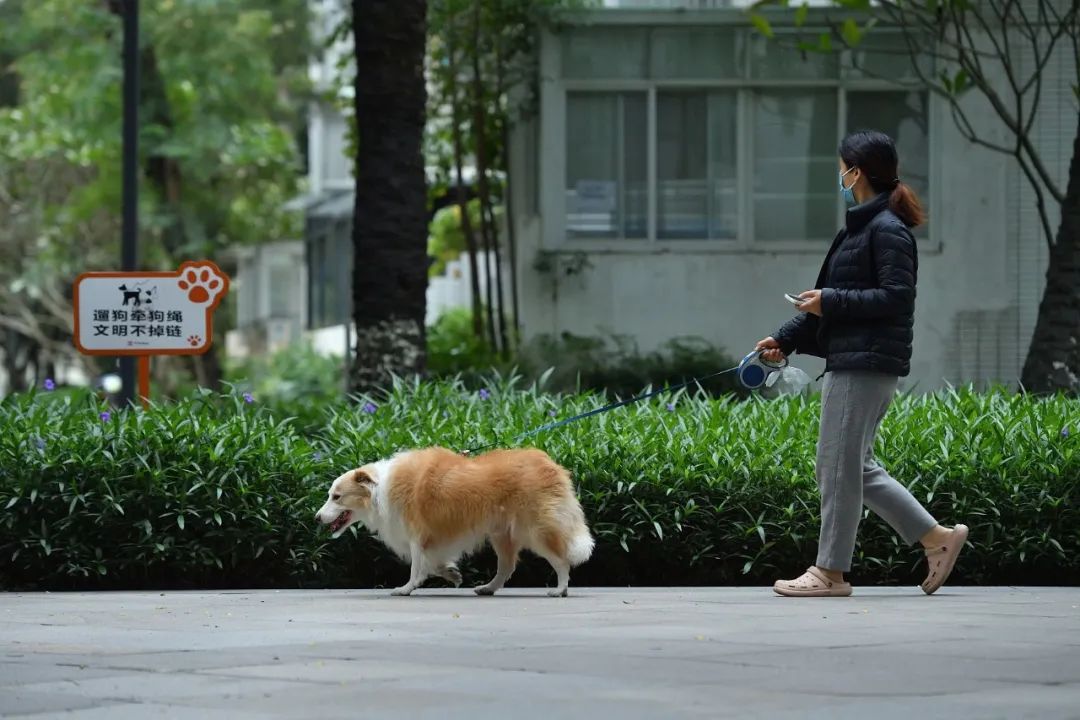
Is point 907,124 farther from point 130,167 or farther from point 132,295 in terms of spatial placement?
point 132,295

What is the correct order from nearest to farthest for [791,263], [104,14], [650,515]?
1. [650,515]
2. [791,263]
3. [104,14]

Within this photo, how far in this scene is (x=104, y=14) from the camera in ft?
111

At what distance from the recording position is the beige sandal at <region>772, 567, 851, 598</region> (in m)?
9.31

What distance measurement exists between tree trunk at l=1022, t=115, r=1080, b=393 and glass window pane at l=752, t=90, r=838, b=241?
16.9 ft

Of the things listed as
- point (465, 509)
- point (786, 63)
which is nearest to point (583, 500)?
point (465, 509)

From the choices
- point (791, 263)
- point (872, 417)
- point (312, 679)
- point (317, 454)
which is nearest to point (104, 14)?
point (791, 263)

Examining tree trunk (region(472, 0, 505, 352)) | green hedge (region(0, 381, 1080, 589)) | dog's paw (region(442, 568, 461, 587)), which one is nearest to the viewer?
dog's paw (region(442, 568, 461, 587))

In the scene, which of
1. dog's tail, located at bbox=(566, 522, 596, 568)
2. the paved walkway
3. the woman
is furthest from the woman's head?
dog's tail, located at bbox=(566, 522, 596, 568)

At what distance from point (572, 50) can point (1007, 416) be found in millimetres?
11337

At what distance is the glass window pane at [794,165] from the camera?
2236 cm

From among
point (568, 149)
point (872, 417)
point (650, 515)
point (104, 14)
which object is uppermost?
point (104, 14)

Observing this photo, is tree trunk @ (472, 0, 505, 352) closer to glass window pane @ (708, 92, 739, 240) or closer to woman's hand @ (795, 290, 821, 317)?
glass window pane @ (708, 92, 739, 240)

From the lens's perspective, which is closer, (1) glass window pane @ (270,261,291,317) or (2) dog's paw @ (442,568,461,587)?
(2) dog's paw @ (442,568,461,587)

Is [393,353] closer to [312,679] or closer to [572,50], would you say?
[572,50]
